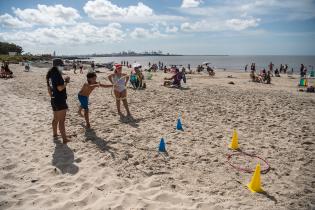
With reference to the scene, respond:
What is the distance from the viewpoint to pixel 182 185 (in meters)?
4.55

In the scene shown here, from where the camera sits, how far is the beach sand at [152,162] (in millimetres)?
4078

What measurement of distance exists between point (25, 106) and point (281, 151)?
9.82 m

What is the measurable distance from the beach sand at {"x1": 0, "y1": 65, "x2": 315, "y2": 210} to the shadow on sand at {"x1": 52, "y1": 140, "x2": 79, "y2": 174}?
0.08ft

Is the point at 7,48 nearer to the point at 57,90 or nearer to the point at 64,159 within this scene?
the point at 57,90

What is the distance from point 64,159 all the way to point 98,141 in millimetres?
1285

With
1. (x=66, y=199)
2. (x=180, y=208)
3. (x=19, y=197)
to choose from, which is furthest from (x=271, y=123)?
(x=19, y=197)

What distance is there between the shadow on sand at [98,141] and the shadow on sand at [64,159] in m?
0.72

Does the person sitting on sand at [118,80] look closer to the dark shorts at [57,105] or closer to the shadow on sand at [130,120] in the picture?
the shadow on sand at [130,120]

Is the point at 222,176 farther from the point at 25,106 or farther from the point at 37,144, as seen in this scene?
the point at 25,106

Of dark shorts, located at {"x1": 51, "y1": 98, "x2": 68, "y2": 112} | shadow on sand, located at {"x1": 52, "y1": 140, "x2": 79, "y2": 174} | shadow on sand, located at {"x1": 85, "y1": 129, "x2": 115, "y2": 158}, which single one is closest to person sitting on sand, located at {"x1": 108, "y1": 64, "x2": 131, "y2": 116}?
shadow on sand, located at {"x1": 85, "y1": 129, "x2": 115, "y2": 158}

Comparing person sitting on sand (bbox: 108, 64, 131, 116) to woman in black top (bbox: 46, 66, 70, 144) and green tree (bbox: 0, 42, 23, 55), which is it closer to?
woman in black top (bbox: 46, 66, 70, 144)

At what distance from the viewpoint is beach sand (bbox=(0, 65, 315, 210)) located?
408 centimetres

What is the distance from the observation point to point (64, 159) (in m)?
5.49

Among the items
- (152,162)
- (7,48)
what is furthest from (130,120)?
(7,48)
